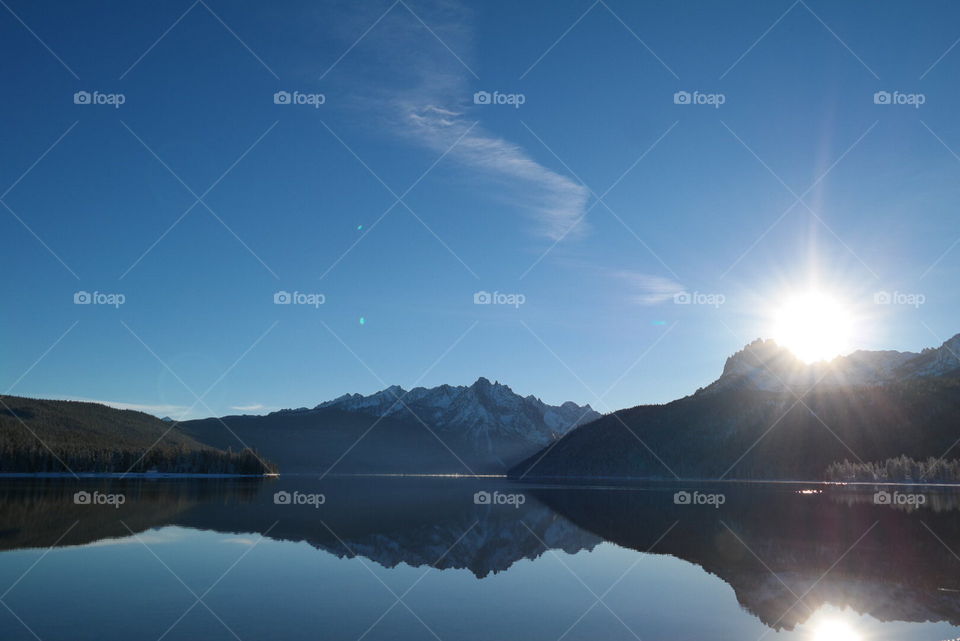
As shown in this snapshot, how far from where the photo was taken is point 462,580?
39.0m

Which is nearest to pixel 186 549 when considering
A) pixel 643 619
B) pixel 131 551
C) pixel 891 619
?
pixel 131 551

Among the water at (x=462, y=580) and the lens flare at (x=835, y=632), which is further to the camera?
the water at (x=462, y=580)

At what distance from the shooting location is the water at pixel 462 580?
27500 mm

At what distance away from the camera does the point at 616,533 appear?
219 ft

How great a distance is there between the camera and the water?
27.5 metres

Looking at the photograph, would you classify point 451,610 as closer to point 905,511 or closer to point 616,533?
point 616,533

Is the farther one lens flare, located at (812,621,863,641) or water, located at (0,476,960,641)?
water, located at (0,476,960,641)

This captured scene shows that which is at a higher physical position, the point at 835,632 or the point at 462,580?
the point at 462,580

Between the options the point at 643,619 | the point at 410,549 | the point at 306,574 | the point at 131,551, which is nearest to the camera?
the point at 643,619

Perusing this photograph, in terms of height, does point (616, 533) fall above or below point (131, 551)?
above

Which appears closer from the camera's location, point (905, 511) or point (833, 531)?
point (833, 531)

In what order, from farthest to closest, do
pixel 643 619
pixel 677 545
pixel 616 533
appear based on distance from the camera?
pixel 616 533 < pixel 677 545 < pixel 643 619

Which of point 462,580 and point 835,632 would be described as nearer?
point 835,632

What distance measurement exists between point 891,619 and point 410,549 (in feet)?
102
